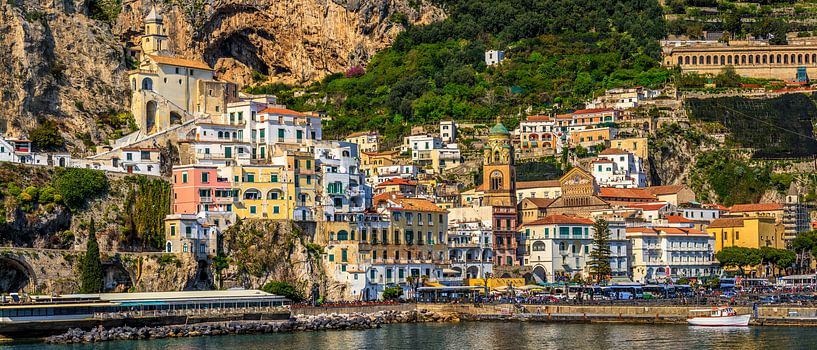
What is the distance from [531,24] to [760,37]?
25.0m

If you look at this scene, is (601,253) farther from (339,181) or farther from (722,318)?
(722,318)

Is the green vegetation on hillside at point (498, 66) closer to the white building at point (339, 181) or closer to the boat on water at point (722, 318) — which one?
the white building at point (339, 181)

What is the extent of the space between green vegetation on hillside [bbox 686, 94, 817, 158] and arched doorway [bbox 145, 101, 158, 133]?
52296 millimetres

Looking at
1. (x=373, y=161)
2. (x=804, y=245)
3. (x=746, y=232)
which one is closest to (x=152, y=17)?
(x=373, y=161)

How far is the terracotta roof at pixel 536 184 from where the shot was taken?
4793 inches

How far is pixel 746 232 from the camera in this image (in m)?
115

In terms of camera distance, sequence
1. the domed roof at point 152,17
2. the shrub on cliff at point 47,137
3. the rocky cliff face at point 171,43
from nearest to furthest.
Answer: the shrub on cliff at point 47,137 → the rocky cliff face at point 171,43 → the domed roof at point 152,17

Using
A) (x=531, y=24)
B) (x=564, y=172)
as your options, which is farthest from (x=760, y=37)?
(x=564, y=172)

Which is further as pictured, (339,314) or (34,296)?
(339,314)

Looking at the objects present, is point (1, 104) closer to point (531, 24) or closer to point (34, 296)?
point (34, 296)

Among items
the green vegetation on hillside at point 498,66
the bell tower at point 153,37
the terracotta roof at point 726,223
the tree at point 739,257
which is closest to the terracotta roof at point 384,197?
the bell tower at point 153,37

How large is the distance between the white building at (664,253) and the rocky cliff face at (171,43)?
41.2m

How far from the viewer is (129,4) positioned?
127 m

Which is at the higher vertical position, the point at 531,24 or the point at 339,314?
the point at 531,24
